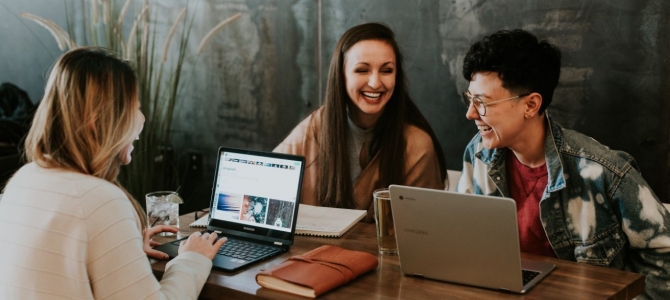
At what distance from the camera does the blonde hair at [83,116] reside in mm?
1547

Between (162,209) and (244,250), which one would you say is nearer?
(244,250)

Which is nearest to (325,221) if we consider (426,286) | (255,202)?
(255,202)

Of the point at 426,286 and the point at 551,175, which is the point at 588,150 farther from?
the point at 426,286

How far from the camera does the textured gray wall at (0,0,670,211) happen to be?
269cm

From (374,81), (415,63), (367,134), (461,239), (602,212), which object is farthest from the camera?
(415,63)

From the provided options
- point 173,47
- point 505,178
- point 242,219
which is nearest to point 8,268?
point 242,219

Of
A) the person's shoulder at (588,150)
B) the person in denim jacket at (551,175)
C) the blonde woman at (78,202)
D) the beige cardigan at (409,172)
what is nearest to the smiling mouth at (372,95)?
the beige cardigan at (409,172)

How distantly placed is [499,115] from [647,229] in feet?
1.61

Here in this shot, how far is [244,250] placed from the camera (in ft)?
6.41

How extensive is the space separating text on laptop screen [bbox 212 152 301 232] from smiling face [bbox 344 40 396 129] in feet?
2.17

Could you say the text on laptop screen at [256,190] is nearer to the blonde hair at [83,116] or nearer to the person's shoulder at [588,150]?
the blonde hair at [83,116]

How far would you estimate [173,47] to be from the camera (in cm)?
410

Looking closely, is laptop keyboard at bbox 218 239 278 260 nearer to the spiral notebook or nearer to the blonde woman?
the spiral notebook

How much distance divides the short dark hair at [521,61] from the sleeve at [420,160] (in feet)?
1.92
